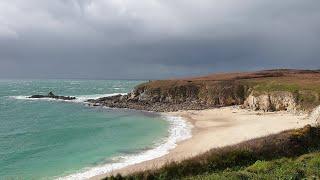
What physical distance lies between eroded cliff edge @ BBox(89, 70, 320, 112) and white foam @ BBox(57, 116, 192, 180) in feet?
70.0

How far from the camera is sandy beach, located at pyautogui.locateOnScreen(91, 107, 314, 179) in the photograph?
41125 mm

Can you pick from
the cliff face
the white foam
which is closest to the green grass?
the white foam

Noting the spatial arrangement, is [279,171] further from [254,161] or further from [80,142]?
[80,142]

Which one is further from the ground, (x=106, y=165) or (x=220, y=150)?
(x=220, y=150)

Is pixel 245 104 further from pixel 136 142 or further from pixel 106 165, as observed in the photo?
pixel 106 165

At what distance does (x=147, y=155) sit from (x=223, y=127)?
20.8 metres

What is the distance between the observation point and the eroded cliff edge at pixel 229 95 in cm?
7325

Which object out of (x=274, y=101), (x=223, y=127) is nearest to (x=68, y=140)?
(x=223, y=127)

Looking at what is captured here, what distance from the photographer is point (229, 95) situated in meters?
93.5

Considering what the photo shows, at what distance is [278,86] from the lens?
261 ft

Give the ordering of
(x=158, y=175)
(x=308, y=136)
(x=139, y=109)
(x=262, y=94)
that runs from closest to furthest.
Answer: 1. (x=158, y=175)
2. (x=308, y=136)
3. (x=262, y=94)
4. (x=139, y=109)

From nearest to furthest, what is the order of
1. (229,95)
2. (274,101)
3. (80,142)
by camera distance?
(80,142) → (274,101) → (229,95)

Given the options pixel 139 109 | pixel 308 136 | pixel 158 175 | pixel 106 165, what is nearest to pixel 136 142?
pixel 106 165

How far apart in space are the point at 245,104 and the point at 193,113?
37.2ft
